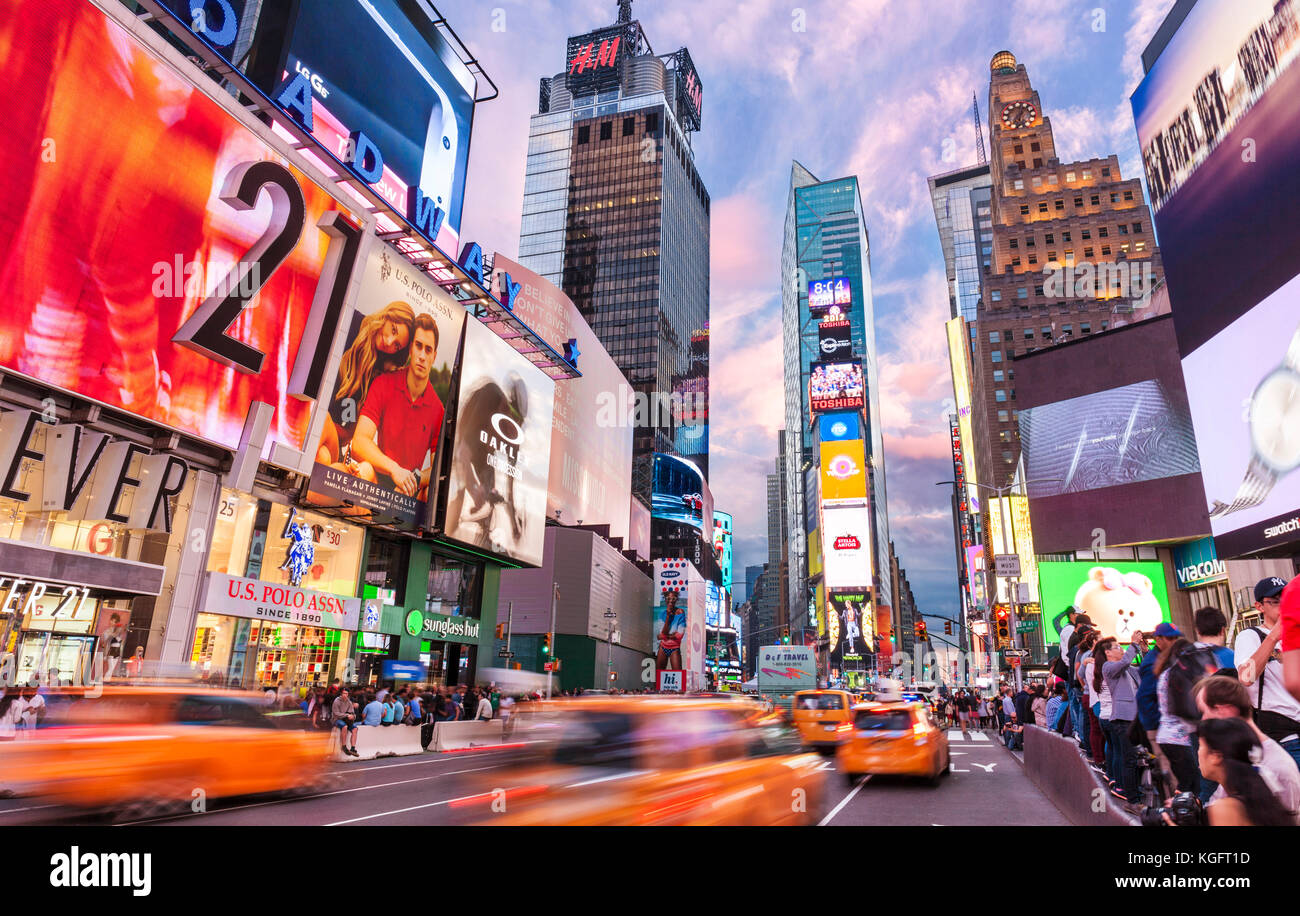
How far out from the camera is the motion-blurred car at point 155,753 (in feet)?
28.0

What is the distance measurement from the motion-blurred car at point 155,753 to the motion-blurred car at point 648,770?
5.37m

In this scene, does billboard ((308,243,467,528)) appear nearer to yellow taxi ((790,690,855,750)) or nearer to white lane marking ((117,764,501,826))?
white lane marking ((117,764,501,826))

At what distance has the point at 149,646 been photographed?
22609 millimetres

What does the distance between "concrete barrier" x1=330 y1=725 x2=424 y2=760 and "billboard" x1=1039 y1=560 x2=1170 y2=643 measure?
37.4m

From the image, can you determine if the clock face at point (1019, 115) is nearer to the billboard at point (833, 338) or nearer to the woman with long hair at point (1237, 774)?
the billboard at point (833, 338)

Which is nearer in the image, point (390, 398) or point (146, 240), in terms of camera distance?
point (146, 240)

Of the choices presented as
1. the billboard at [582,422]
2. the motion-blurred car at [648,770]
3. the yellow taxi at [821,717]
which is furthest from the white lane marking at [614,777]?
the billboard at [582,422]

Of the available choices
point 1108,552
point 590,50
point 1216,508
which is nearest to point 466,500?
point 1216,508

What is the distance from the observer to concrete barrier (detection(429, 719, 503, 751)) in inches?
891

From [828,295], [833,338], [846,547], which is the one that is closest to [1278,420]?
[846,547]

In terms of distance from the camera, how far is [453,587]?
132ft

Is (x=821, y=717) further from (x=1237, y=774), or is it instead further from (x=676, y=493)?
(x=676, y=493)

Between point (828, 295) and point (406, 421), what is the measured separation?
12058cm

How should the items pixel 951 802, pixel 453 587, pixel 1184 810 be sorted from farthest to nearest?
pixel 453 587
pixel 951 802
pixel 1184 810
